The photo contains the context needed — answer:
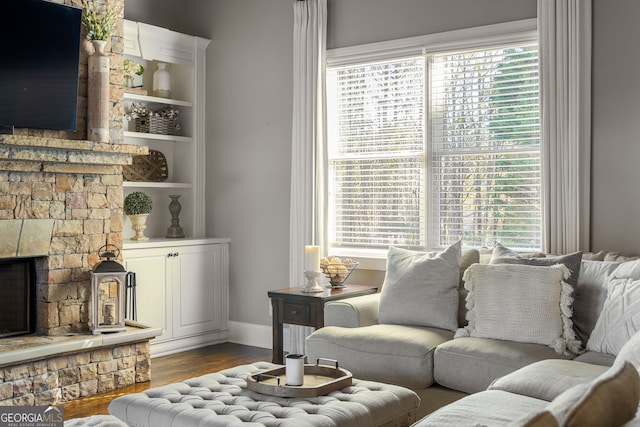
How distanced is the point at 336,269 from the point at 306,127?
1.25 m

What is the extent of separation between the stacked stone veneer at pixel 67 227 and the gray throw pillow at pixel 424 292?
1772 mm

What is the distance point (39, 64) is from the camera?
176 inches

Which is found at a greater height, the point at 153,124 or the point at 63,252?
the point at 153,124

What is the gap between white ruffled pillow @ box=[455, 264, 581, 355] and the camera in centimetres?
355

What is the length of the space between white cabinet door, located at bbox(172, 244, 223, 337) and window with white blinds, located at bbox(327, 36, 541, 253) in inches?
44.9

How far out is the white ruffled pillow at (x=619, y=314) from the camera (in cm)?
326

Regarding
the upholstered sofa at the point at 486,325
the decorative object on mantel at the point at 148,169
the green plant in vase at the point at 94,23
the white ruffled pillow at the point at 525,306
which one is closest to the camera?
the upholstered sofa at the point at 486,325

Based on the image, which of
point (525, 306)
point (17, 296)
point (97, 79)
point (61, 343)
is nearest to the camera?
point (525, 306)

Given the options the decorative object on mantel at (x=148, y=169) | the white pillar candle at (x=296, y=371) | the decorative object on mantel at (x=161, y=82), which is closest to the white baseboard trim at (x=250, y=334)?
the decorative object on mantel at (x=148, y=169)

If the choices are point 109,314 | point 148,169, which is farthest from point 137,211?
point 109,314

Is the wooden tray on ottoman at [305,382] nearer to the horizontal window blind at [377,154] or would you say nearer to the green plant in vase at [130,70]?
the horizontal window blind at [377,154]

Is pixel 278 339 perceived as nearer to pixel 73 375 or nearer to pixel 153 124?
pixel 73 375

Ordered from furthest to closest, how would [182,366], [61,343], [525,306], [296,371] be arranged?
[182,366]
[61,343]
[525,306]
[296,371]

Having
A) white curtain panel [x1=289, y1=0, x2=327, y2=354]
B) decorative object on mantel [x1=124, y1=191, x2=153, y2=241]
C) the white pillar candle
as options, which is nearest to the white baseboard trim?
white curtain panel [x1=289, y1=0, x2=327, y2=354]
